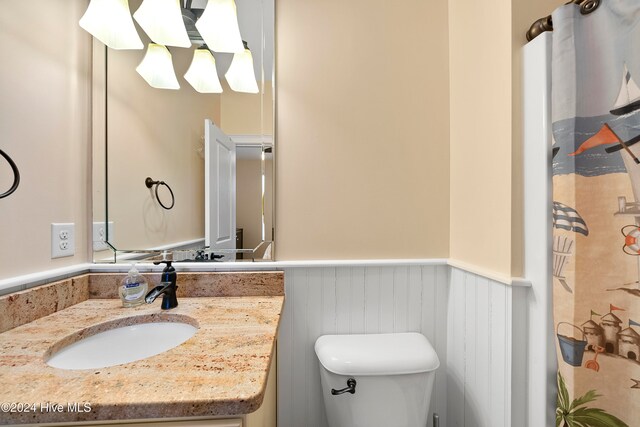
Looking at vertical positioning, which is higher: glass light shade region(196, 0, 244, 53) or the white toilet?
glass light shade region(196, 0, 244, 53)

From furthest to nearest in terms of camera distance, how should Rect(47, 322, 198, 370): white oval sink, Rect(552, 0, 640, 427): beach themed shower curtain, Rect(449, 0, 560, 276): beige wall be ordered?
Rect(449, 0, 560, 276): beige wall → Rect(47, 322, 198, 370): white oval sink → Rect(552, 0, 640, 427): beach themed shower curtain

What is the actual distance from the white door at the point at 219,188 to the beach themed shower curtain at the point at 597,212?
3.61 feet

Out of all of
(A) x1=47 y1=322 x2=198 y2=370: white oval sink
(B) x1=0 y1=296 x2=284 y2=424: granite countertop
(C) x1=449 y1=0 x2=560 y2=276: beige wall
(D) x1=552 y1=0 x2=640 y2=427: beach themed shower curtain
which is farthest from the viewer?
(C) x1=449 y1=0 x2=560 y2=276: beige wall

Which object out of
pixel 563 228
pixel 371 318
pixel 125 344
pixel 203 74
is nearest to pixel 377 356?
Result: pixel 371 318

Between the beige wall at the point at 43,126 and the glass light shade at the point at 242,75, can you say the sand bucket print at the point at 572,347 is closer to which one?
the glass light shade at the point at 242,75

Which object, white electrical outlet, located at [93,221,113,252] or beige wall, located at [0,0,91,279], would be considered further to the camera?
white electrical outlet, located at [93,221,113,252]

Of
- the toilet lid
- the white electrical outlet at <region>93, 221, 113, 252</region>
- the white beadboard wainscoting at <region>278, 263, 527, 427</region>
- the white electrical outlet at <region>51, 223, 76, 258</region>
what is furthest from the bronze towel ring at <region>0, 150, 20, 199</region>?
the toilet lid

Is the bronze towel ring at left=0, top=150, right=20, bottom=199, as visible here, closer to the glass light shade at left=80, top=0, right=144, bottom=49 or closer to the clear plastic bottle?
the clear plastic bottle

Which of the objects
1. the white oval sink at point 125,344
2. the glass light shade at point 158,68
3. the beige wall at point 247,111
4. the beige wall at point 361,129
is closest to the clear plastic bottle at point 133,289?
the white oval sink at point 125,344

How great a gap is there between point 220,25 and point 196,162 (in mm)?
551

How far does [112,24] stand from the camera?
3.36 ft

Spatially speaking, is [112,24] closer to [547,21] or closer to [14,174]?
[14,174]

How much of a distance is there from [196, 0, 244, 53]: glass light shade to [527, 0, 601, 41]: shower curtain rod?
39.8 inches

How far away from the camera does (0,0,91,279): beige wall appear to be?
79 cm
